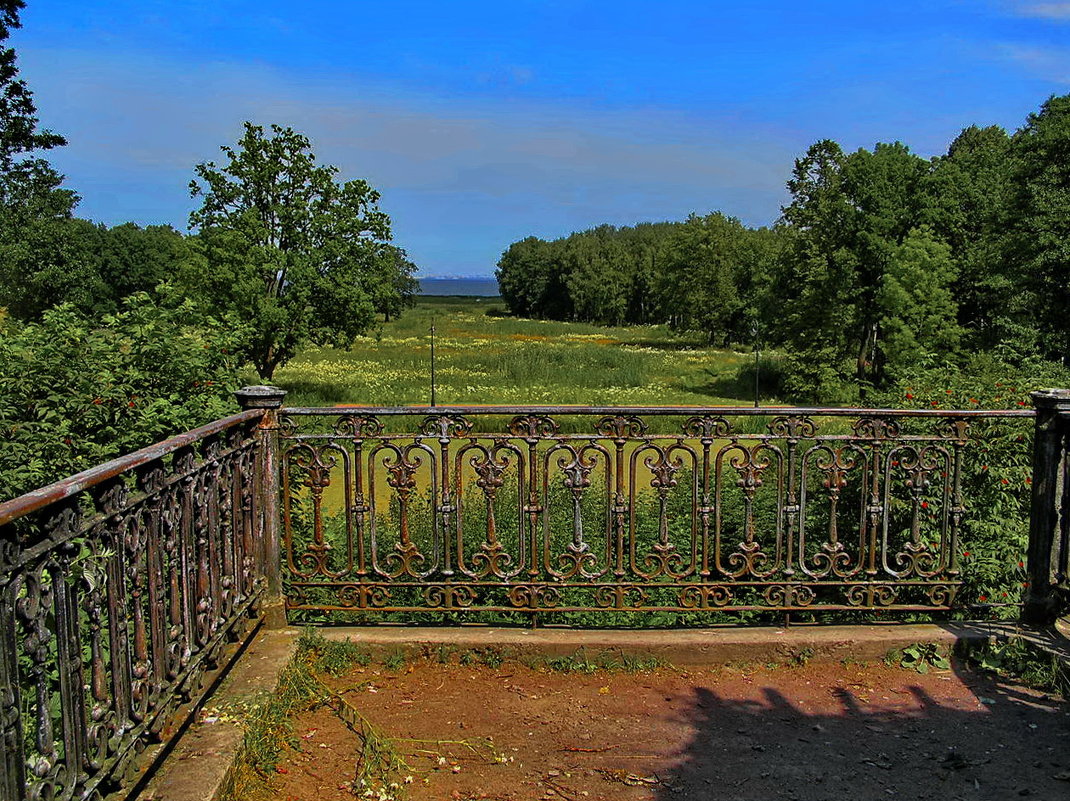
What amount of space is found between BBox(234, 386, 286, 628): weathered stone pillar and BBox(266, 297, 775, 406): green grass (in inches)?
774

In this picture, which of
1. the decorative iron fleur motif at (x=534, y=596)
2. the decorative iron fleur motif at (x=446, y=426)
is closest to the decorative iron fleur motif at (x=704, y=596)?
the decorative iron fleur motif at (x=534, y=596)

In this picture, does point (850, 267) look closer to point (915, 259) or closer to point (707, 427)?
point (915, 259)

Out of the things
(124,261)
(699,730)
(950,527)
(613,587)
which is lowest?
(699,730)

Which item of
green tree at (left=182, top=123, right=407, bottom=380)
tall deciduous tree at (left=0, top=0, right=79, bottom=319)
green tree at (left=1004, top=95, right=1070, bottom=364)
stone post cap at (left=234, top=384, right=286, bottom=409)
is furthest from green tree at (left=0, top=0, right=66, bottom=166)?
green tree at (left=1004, top=95, right=1070, bottom=364)

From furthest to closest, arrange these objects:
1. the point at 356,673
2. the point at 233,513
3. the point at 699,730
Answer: the point at 356,673
the point at 233,513
the point at 699,730

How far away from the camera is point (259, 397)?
4.01 meters

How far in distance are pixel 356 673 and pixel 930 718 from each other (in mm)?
2493

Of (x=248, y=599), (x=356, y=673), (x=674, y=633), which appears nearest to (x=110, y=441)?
(x=248, y=599)

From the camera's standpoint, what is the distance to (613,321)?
94312 millimetres

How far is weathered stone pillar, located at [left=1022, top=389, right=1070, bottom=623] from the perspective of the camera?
3959 mm

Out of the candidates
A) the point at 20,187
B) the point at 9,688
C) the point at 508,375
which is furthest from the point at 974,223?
the point at 9,688

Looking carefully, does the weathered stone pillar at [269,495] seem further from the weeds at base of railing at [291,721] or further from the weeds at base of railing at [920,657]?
the weeds at base of railing at [920,657]

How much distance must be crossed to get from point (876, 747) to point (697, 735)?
26.7 inches

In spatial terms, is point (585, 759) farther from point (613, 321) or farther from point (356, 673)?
point (613, 321)
